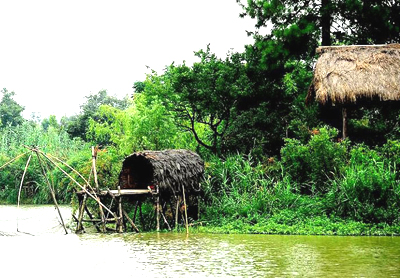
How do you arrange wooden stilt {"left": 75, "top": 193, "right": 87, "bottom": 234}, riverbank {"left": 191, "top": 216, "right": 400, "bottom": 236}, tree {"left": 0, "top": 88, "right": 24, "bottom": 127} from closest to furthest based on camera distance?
riverbank {"left": 191, "top": 216, "right": 400, "bottom": 236} < wooden stilt {"left": 75, "top": 193, "right": 87, "bottom": 234} < tree {"left": 0, "top": 88, "right": 24, "bottom": 127}

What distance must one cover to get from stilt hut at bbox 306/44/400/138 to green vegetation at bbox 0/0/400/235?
1.05 m

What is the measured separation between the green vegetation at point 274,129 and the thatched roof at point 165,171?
0.76 m

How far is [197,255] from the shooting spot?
911 centimetres

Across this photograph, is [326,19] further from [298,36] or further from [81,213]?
[81,213]

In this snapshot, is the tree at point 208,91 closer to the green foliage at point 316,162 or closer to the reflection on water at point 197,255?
the green foliage at point 316,162

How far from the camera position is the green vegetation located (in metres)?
13.3

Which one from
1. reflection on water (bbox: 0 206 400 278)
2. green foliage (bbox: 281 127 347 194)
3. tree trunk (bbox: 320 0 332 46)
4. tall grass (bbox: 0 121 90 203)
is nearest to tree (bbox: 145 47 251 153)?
tree trunk (bbox: 320 0 332 46)

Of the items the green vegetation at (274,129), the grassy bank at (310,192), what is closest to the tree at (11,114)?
the green vegetation at (274,129)

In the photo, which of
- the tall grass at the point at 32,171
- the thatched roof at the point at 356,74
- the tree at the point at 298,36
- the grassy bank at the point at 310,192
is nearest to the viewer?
the grassy bank at the point at 310,192

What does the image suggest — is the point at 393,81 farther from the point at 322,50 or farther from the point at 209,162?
the point at 209,162

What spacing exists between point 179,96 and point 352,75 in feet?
16.5

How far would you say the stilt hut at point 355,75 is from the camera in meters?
15.1

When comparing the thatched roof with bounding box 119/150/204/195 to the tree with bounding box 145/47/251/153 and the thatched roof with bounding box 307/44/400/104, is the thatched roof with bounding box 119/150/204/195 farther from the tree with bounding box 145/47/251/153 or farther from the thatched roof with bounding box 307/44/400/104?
the thatched roof with bounding box 307/44/400/104

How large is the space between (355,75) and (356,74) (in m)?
0.05
